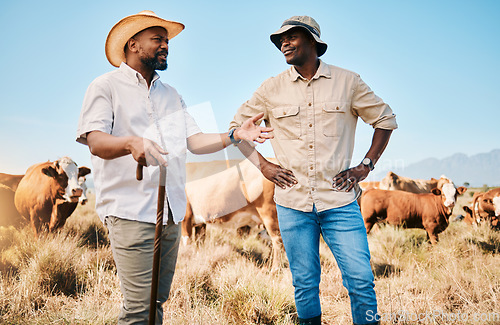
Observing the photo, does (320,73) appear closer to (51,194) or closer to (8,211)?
(51,194)

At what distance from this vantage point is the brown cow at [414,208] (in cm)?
838

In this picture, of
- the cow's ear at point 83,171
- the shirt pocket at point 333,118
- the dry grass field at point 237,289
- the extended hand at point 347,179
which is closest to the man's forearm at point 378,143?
the extended hand at point 347,179

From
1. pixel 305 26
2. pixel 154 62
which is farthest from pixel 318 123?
pixel 154 62

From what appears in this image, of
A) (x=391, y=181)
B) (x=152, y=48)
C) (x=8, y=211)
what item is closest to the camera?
(x=152, y=48)

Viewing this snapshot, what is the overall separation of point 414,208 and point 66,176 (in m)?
7.35

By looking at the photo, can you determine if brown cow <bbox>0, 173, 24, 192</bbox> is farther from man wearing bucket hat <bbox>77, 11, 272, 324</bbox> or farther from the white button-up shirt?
the white button-up shirt

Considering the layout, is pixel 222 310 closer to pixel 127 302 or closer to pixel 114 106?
pixel 127 302

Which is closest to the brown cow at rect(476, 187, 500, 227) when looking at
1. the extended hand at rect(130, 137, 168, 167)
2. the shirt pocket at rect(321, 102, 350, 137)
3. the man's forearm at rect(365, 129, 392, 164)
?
the man's forearm at rect(365, 129, 392, 164)

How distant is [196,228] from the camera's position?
9109 mm

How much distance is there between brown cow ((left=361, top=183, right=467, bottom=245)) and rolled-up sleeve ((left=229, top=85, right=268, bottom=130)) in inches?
241

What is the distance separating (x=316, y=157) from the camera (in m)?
3.01

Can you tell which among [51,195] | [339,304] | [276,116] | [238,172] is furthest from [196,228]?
[276,116]

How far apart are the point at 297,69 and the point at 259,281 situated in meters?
2.88

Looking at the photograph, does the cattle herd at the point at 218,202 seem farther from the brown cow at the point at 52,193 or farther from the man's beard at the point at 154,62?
the man's beard at the point at 154,62
